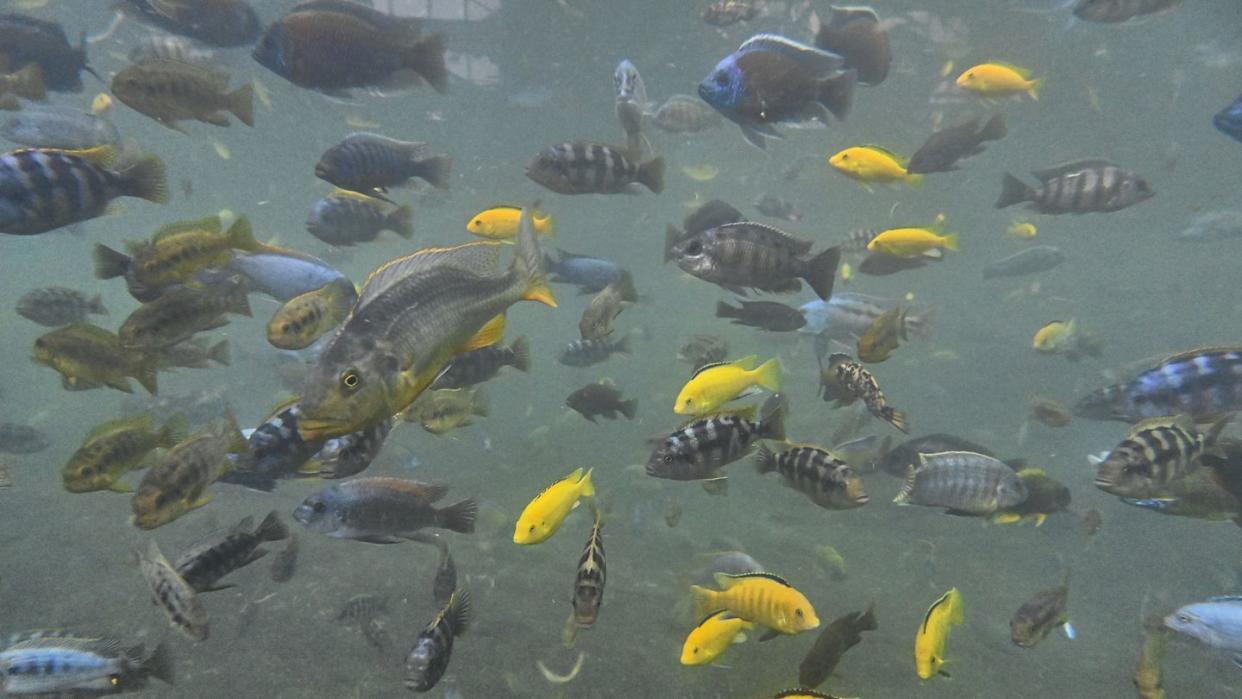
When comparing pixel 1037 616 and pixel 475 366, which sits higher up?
pixel 475 366

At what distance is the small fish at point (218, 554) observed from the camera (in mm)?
3125

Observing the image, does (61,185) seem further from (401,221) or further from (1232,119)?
(1232,119)

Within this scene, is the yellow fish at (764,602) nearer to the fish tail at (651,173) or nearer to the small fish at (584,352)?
Answer: the fish tail at (651,173)

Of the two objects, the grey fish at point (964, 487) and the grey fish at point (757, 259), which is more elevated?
the grey fish at point (757, 259)

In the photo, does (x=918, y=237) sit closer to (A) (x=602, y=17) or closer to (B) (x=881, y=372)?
(B) (x=881, y=372)

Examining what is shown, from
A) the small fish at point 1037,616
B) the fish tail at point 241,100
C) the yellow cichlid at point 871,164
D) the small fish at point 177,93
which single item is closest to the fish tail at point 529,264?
the small fish at point 177,93

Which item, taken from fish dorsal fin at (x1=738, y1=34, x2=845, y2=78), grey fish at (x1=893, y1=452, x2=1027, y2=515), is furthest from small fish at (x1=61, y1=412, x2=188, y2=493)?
grey fish at (x1=893, y1=452, x2=1027, y2=515)

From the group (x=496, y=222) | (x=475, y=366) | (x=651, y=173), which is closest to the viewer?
(x=475, y=366)

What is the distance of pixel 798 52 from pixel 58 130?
6149 millimetres

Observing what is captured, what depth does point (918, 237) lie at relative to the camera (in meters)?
5.79

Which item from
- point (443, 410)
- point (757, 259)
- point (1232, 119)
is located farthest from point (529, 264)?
point (1232, 119)

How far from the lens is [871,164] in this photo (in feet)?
18.4

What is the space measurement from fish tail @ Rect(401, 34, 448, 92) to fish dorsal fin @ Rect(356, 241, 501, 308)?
2.25 m

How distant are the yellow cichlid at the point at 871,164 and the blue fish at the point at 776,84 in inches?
49.6
